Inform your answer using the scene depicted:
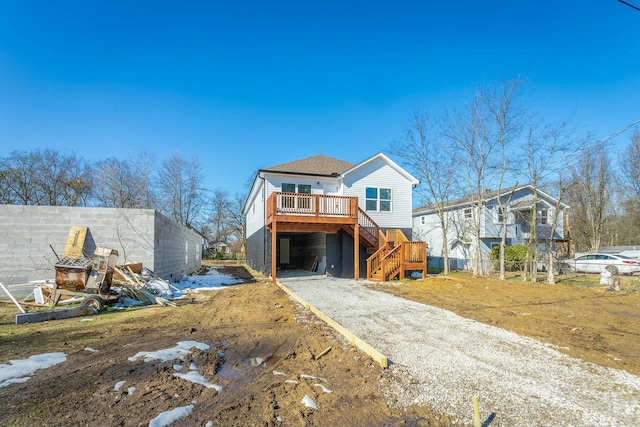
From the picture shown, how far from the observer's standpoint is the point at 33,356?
4.48 meters

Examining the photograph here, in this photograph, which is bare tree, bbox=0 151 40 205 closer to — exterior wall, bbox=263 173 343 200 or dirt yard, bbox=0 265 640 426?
exterior wall, bbox=263 173 343 200

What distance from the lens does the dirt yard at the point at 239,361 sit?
3.07 meters

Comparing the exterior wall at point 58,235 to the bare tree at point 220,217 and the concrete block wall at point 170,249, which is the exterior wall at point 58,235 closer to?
the concrete block wall at point 170,249

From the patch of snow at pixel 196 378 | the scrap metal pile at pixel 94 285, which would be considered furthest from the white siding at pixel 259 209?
the patch of snow at pixel 196 378

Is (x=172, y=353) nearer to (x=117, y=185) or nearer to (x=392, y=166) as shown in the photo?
(x=392, y=166)

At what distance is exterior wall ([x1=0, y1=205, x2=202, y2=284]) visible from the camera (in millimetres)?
9570

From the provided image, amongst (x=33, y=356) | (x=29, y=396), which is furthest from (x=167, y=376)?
(x=33, y=356)

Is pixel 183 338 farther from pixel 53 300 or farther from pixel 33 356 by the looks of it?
pixel 53 300

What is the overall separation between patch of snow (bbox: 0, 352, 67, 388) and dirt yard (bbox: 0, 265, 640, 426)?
0.12 metres

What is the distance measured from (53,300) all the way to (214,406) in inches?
296

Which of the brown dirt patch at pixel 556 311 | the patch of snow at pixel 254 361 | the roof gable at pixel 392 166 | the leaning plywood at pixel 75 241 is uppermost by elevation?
the roof gable at pixel 392 166

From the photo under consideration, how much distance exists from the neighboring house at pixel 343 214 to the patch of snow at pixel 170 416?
10.5m

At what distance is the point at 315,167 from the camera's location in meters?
17.6

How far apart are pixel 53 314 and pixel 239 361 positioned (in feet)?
17.3
